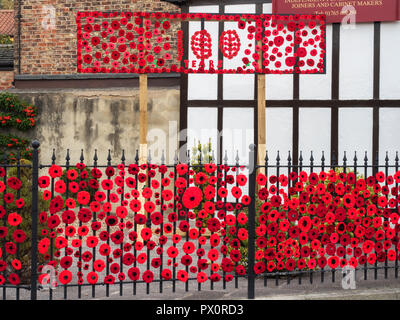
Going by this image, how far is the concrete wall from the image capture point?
48.2 ft

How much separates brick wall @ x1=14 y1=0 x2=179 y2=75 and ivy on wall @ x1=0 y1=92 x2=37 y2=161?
1832mm

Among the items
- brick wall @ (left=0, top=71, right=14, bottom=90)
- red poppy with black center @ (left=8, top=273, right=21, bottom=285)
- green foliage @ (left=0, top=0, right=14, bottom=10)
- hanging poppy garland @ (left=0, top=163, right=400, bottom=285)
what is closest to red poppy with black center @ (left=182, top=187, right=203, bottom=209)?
hanging poppy garland @ (left=0, top=163, right=400, bottom=285)

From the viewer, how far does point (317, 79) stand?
1304cm

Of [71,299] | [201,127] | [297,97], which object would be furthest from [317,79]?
[71,299]

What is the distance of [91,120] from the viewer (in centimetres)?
1499

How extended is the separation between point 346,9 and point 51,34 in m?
8.12

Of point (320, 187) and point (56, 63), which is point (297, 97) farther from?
point (56, 63)

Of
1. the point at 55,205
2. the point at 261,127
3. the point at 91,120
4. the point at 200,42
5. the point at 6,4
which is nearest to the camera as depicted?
A: the point at 55,205

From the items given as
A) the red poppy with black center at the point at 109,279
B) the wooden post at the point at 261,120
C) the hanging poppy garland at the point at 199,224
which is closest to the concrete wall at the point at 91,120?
the wooden post at the point at 261,120

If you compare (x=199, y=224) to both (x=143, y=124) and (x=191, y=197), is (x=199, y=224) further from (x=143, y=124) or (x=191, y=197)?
(x=143, y=124)

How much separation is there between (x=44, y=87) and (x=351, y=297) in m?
11.9

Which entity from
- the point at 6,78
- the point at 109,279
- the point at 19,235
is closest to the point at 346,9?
the point at 109,279

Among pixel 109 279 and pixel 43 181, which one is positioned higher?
pixel 43 181

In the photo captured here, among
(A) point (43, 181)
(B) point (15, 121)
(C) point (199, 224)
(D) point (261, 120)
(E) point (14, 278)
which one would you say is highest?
(B) point (15, 121)
